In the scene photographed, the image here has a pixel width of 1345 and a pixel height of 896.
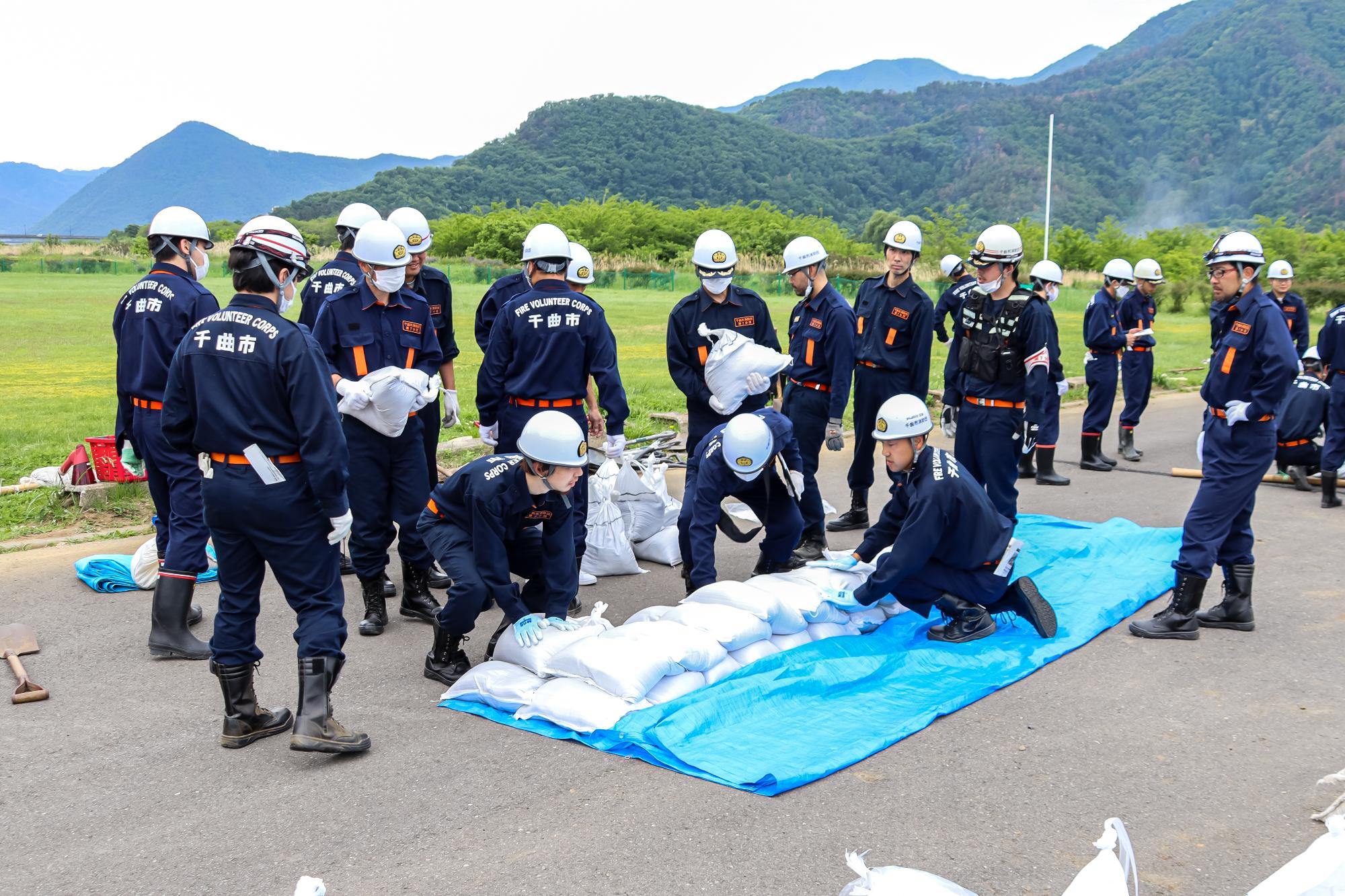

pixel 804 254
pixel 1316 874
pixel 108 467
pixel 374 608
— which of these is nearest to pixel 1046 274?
pixel 804 254

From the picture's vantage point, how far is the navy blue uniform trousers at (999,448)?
695 centimetres

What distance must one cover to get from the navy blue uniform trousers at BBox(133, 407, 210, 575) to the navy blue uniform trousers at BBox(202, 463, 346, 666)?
122 cm

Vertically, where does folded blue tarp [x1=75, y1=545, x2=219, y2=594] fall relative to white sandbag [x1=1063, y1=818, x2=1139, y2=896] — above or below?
below

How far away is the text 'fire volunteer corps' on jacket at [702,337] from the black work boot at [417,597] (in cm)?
204

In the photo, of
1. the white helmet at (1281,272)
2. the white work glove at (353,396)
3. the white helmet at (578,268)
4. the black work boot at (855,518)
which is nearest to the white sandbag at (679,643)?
the white work glove at (353,396)

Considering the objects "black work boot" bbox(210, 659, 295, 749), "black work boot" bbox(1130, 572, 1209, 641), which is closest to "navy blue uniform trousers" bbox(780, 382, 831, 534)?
"black work boot" bbox(1130, 572, 1209, 641)

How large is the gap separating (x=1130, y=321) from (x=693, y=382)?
6142mm

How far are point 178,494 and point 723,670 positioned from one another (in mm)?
2858

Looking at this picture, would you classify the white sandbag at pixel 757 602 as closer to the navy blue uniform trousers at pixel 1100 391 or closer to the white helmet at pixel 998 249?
the white helmet at pixel 998 249

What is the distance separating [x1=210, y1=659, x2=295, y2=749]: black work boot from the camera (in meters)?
4.29

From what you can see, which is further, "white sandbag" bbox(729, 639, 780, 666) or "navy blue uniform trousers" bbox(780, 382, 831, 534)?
"navy blue uniform trousers" bbox(780, 382, 831, 534)

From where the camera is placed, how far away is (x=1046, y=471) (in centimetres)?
986

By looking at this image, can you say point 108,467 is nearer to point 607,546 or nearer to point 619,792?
point 607,546

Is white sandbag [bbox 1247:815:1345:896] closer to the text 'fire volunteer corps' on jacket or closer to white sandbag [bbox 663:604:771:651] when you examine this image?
white sandbag [bbox 663:604:771:651]
